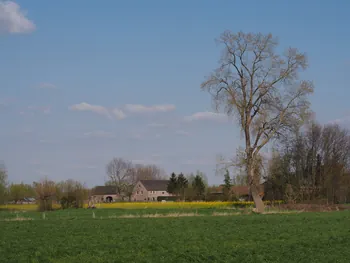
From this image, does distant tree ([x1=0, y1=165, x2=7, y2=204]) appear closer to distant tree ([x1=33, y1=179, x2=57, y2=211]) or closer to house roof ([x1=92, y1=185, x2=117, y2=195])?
distant tree ([x1=33, y1=179, x2=57, y2=211])

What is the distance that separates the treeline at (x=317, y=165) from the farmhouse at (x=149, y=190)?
2393 inches

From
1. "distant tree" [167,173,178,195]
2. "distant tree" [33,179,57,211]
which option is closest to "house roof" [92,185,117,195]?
"distant tree" [167,173,178,195]

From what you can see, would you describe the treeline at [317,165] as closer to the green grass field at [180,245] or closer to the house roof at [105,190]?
the green grass field at [180,245]

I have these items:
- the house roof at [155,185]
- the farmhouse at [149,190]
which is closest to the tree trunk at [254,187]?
the farmhouse at [149,190]

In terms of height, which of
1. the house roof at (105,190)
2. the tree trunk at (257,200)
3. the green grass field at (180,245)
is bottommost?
the green grass field at (180,245)

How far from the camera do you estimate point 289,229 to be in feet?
76.8

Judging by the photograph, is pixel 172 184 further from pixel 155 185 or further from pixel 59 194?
pixel 59 194

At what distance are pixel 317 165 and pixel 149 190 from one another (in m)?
64.1

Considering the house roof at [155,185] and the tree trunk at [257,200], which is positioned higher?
the house roof at [155,185]

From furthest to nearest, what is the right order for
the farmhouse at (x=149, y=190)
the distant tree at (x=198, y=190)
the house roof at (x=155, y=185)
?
1. the house roof at (x=155, y=185)
2. the farmhouse at (x=149, y=190)
3. the distant tree at (x=198, y=190)

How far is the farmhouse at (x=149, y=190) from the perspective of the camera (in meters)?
127

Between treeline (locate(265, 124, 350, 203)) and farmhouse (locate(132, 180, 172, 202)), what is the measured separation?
199ft

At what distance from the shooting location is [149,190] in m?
127

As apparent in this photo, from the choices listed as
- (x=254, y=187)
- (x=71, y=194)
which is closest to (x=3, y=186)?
(x=71, y=194)
